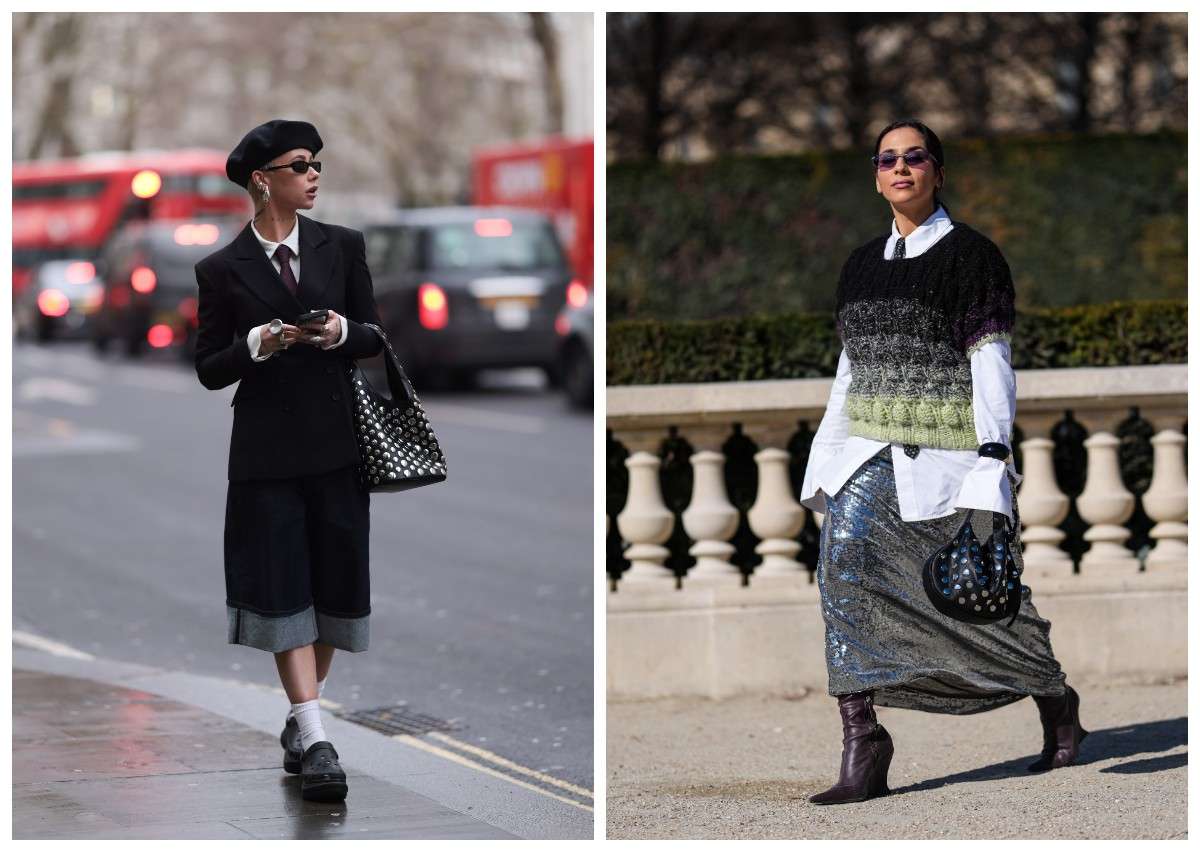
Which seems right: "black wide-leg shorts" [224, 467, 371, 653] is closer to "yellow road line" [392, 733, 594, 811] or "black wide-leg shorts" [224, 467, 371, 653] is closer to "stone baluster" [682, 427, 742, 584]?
"yellow road line" [392, 733, 594, 811]

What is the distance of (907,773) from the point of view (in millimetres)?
5559

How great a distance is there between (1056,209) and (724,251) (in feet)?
9.48

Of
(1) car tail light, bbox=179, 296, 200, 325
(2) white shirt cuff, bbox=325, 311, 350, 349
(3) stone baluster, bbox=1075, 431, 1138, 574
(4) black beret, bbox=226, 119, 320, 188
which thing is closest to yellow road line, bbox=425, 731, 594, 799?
(2) white shirt cuff, bbox=325, 311, 350, 349

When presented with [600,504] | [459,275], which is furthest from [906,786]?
[459,275]

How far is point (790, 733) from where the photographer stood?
616 cm

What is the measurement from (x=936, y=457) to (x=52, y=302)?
3170 cm

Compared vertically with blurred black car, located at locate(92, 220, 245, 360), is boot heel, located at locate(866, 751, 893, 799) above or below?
A: below

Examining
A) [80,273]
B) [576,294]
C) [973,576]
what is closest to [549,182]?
[80,273]

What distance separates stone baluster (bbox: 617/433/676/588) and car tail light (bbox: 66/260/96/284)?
96.6ft

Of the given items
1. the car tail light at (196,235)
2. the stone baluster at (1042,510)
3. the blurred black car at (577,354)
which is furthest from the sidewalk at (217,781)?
the car tail light at (196,235)

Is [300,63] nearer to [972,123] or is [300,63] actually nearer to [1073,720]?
[972,123]

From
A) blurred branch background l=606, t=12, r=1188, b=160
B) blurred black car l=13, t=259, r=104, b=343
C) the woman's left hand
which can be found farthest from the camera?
blurred black car l=13, t=259, r=104, b=343

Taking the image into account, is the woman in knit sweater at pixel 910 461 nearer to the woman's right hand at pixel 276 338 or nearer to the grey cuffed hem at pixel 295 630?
the grey cuffed hem at pixel 295 630

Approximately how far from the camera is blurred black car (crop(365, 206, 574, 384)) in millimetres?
20141
